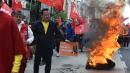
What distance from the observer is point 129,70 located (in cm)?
1434

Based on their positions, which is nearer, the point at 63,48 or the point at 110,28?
the point at 110,28

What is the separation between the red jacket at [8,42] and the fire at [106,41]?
8543 millimetres

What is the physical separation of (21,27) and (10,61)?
5524 millimetres

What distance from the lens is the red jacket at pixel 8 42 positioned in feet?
16.1

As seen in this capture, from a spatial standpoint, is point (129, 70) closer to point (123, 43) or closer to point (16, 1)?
point (16, 1)

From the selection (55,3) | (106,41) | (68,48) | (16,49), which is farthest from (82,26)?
(16,49)

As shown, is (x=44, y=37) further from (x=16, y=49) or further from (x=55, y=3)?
(x=55, y=3)

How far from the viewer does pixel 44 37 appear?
35.0ft

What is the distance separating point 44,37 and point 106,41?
3685 millimetres

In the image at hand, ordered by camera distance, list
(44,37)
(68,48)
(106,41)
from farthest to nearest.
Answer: (68,48)
(106,41)
(44,37)

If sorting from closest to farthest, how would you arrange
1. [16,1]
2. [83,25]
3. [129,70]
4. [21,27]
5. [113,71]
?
1. [21,27]
2. [113,71]
3. [129,70]
4. [16,1]
5. [83,25]

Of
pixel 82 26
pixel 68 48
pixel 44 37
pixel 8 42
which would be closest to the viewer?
pixel 8 42

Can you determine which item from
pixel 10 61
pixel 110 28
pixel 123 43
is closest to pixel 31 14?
pixel 123 43

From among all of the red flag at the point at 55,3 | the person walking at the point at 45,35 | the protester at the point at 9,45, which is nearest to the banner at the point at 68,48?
the red flag at the point at 55,3
